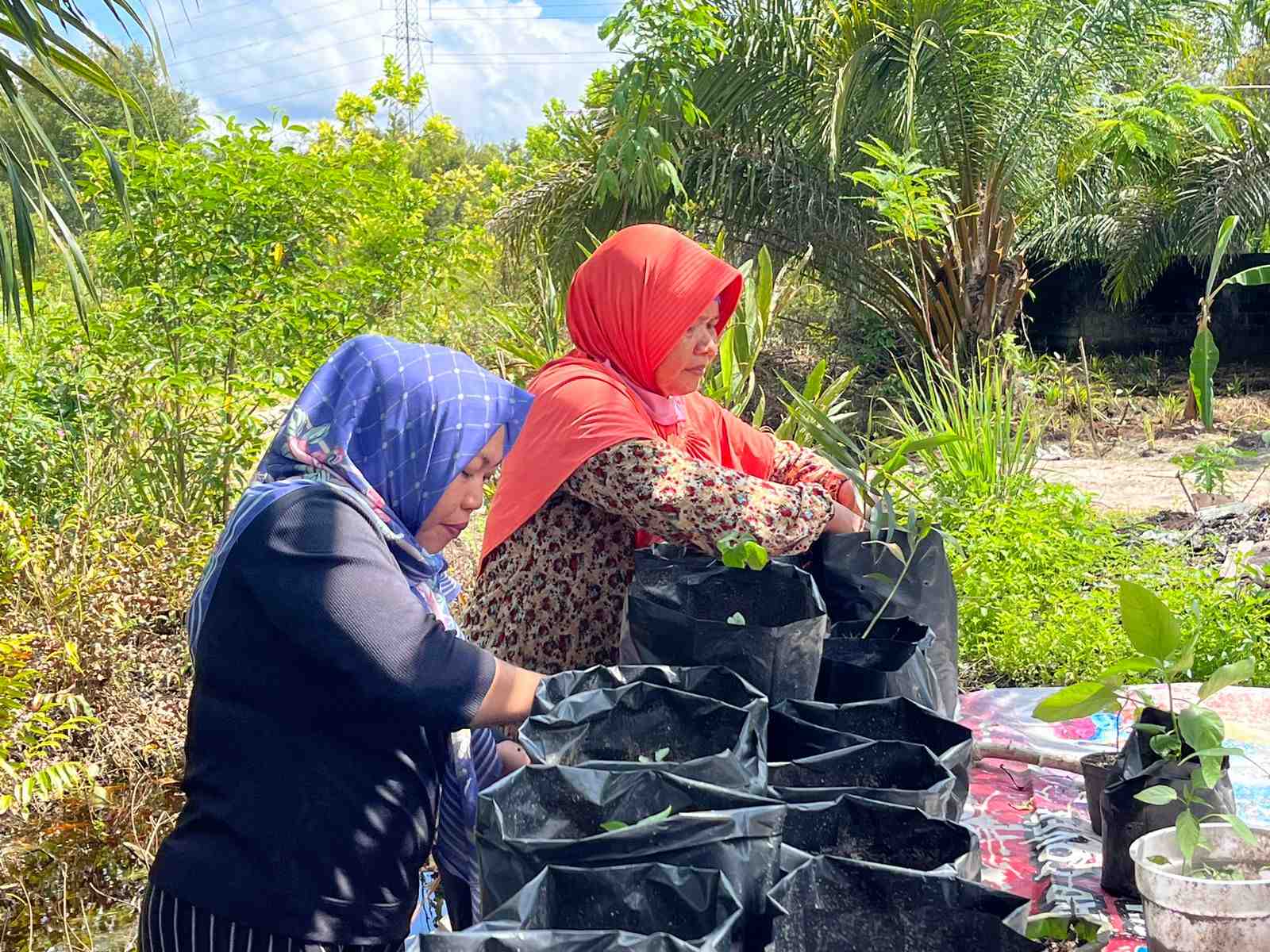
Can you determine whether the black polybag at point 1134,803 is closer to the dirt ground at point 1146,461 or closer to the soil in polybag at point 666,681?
the soil in polybag at point 666,681

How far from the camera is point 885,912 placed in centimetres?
122

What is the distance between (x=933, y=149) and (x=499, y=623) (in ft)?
23.5

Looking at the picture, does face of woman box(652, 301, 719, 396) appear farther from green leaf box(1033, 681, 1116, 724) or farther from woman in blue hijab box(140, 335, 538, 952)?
green leaf box(1033, 681, 1116, 724)

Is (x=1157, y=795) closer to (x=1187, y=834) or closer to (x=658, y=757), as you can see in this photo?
(x=1187, y=834)

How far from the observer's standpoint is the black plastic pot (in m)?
1.76

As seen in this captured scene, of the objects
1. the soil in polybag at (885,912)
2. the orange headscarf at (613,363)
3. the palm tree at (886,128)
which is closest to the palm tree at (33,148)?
the orange headscarf at (613,363)

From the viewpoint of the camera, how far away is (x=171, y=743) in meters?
3.66

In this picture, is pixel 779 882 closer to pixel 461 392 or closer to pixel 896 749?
pixel 896 749

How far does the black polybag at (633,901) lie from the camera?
3.87 ft

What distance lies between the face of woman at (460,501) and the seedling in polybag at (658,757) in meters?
0.37

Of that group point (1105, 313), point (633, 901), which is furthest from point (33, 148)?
point (1105, 313)

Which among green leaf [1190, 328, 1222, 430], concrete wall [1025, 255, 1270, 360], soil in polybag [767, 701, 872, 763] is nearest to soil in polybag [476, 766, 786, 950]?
soil in polybag [767, 701, 872, 763]

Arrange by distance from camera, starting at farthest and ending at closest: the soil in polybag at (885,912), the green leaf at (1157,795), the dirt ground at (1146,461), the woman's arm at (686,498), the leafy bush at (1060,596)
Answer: the dirt ground at (1146,461)
the leafy bush at (1060,596)
the woman's arm at (686,498)
the green leaf at (1157,795)
the soil in polybag at (885,912)

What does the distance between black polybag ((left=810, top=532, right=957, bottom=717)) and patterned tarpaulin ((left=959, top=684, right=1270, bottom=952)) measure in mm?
181
